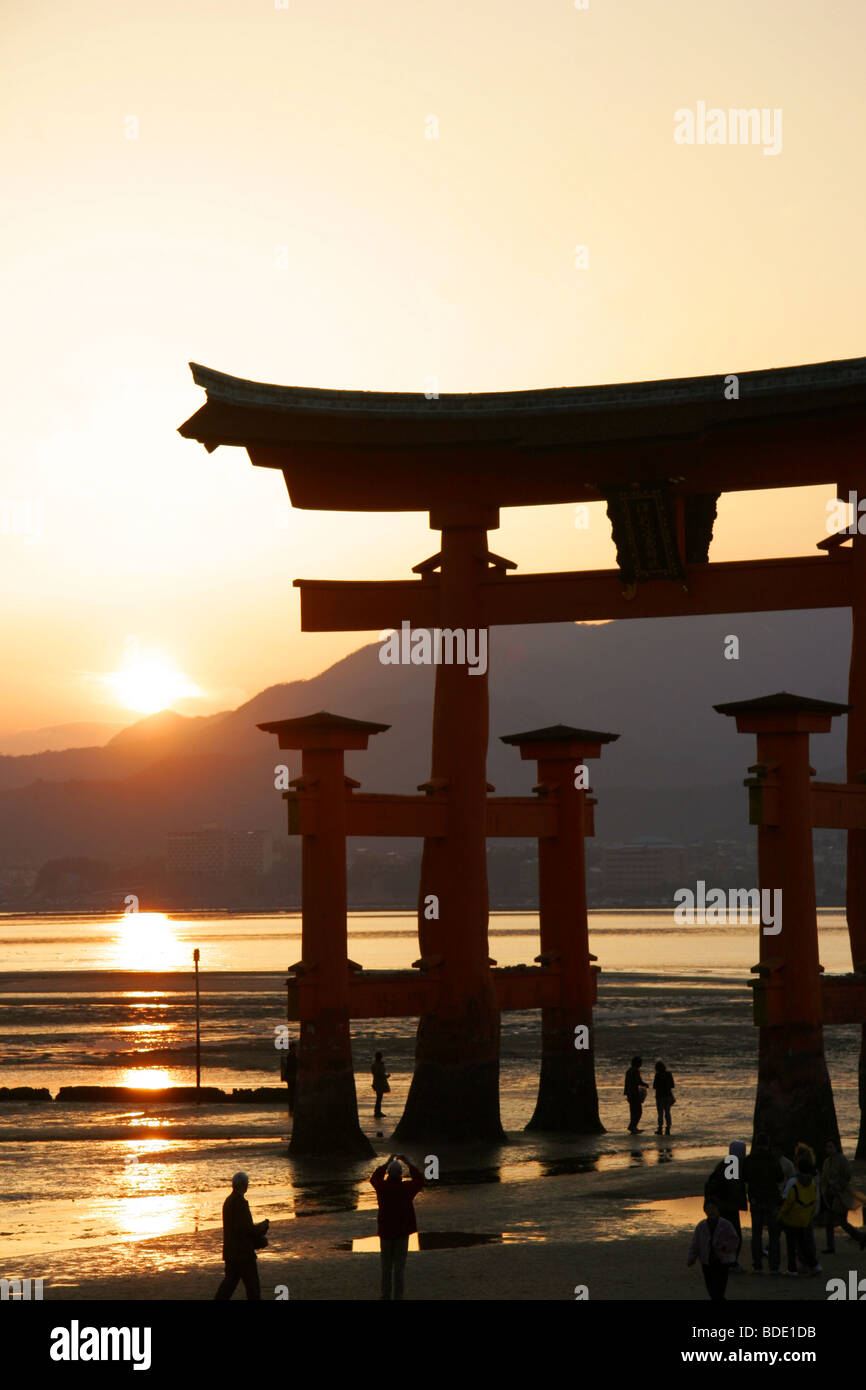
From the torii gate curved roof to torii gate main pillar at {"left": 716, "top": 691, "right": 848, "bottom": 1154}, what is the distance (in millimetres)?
4845

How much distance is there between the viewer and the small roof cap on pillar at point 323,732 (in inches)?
1043

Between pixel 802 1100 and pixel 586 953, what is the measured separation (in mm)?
8443

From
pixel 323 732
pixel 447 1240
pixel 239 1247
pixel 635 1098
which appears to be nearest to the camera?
pixel 239 1247

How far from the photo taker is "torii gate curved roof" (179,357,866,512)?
25.6 meters

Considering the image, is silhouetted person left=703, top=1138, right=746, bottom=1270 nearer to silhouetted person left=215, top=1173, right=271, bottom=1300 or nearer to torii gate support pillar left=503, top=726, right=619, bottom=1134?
silhouetted person left=215, top=1173, right=271, bottom=1300

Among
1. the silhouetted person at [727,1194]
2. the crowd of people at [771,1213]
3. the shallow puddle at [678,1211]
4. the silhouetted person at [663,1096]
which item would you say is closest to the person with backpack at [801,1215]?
the crowd of people at [771,1213]

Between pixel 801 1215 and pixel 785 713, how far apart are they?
903cm

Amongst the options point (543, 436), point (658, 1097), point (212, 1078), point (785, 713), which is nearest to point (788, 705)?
point (785, 713)

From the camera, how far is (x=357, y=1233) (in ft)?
63.5

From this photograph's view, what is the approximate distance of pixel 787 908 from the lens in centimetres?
2331

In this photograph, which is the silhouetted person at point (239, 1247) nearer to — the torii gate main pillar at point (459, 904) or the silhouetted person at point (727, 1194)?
the silhouetted person at point (727, 1194)

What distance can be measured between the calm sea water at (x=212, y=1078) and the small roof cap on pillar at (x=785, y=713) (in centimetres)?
773

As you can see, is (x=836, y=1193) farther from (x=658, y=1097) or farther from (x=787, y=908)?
(x=658, y=1097)
